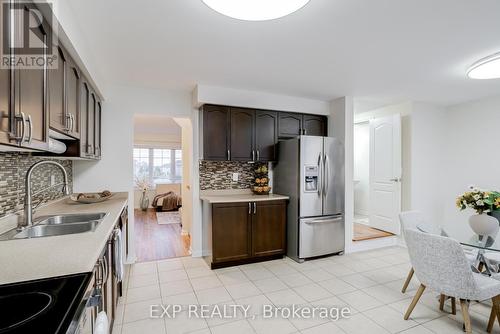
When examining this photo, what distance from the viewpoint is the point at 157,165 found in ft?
27.5

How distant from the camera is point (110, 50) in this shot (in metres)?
2.43

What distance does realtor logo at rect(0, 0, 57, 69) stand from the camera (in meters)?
0.99

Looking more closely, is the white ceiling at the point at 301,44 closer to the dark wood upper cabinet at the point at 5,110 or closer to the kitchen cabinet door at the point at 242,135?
the kitchen cabinet door at the point at 242,135

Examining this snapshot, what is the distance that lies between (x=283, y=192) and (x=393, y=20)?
8.32ft

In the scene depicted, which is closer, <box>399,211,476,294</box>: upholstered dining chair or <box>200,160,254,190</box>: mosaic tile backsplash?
<box>399,211,476,294</box>: upholstered dining chair

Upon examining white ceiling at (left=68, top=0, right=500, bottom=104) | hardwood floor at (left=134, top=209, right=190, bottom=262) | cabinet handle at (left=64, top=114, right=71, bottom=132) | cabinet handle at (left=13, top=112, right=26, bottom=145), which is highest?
white ceiling at (left=68, top=0, right=500, bottom=104)

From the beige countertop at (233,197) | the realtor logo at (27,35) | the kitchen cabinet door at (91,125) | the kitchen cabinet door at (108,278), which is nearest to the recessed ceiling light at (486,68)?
the beige countertop at (233,197)

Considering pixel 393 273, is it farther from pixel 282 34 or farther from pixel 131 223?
pixel 131 223

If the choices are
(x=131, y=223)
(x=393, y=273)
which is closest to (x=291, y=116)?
(x=393, y=273)

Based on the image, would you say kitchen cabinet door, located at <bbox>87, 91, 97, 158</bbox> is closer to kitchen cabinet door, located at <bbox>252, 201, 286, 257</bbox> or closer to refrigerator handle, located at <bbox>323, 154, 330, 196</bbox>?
kitchen cabinet door, located at <bbox>252, 201, 286, 257</bbox>

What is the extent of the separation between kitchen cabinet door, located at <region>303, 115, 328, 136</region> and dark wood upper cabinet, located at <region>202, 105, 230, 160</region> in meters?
1.35

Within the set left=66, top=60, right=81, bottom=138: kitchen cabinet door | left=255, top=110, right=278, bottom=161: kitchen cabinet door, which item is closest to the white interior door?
left=255, top=110, right=278, bottom=161: kitchen cabinet door

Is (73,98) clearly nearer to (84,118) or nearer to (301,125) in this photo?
(84,118)

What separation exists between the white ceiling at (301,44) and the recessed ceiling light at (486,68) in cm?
8
